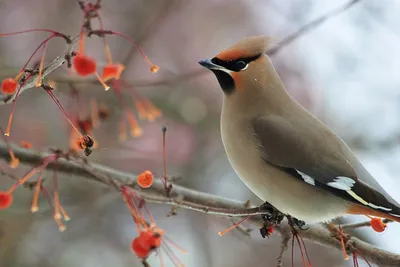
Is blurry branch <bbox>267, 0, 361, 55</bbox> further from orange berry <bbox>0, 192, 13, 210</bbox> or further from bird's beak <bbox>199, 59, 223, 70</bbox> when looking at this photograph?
orange berry <bbox>0, 192, 13, 210</bbox>

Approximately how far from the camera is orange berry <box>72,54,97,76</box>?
2.74 ft

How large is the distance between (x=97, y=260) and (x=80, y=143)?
1.64m

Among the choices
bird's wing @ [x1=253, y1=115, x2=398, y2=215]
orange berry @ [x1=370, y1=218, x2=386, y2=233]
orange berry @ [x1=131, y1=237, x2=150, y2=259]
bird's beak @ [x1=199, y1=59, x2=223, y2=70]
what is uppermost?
bird's beak @ [x1=199, y1=59, x2=223, y2=70]

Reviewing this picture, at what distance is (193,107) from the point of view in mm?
2393

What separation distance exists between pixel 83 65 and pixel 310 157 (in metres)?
0.67

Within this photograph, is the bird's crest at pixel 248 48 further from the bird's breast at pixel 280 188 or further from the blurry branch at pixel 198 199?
the blurry branch at pixel 198 199

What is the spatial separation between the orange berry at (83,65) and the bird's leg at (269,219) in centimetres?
63

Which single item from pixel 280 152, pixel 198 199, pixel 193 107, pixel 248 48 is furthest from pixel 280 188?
pixel 193 107

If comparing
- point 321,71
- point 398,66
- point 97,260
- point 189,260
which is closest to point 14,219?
point 97,260

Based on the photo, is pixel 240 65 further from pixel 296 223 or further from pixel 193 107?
pixel 193 107

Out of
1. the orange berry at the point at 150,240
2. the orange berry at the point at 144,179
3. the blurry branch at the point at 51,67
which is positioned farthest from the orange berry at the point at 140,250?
the blurry branch at the point at 51,67

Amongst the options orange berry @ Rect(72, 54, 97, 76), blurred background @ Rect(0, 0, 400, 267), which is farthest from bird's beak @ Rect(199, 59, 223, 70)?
blurred background @ Rect(0, 0, 400, 267)

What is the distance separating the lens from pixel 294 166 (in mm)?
1289

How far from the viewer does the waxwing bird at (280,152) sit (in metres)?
1.26
